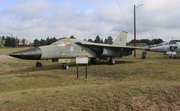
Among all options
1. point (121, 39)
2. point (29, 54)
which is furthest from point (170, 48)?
point (29, 54)

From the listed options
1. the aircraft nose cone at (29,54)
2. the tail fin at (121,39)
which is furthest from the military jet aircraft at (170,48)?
the aircraft nose cone at (29,54)

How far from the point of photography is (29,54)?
13.4 metres

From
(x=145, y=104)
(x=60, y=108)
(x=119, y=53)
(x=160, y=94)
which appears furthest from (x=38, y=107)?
(x=119, y=53)

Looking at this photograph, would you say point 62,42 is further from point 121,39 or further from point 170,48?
point 170,48

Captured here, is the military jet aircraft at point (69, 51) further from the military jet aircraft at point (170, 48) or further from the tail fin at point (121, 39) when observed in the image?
the military jet aircraft at point (170, 48)

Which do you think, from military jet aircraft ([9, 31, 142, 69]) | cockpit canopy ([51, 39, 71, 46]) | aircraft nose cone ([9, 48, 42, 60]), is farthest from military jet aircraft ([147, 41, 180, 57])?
aircraft nose cone ([9, 48, 42, 60])

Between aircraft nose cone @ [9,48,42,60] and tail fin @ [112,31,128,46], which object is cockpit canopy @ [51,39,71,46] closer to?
aircraft nose cone @ [9,48,42,60]

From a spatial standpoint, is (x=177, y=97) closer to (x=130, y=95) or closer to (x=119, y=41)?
(x=130, y=95)

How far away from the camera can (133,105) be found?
6992 mm

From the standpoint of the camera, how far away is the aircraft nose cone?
42.5 ft

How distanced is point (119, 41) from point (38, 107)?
1667 centimetres

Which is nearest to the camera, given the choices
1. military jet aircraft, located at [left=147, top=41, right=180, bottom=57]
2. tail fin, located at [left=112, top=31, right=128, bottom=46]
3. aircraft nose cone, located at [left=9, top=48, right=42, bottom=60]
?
aircraft nose cone, located at [left=9, top=48, right=42, bottom=60]

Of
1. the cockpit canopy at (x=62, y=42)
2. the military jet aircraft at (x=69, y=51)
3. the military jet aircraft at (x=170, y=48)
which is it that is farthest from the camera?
the military jet aircraft at (x=170, y=48)

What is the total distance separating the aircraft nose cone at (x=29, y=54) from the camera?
12967 mm
